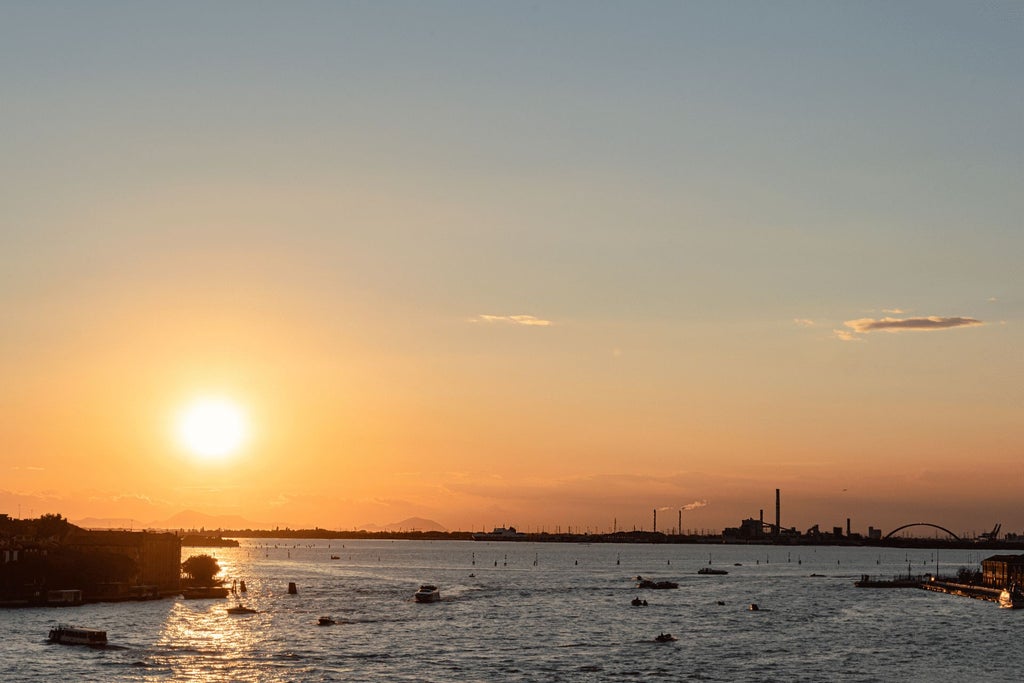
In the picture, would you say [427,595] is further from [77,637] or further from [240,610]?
[77,637]

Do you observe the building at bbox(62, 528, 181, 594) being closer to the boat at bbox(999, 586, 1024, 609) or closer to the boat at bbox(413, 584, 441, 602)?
the boat at bbox(413, 584, 441, 602)

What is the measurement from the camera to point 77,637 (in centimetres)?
11581

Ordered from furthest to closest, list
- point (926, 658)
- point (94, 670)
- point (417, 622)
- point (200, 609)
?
point (200, 609), point (417, 622), point (926, 658), point (94, 670)

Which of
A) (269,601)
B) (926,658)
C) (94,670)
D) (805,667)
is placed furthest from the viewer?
(269,601)

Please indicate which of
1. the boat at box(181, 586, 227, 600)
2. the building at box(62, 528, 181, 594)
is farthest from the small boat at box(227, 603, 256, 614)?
the building at box(62, 528, 181, 594)

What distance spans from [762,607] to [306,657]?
96.5 meters

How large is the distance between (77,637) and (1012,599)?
131 m

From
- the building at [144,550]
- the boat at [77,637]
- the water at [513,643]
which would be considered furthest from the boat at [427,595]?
the boat at [77,637]

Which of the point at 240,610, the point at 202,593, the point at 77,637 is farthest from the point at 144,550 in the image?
the point at 77,637

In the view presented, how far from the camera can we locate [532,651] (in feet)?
403

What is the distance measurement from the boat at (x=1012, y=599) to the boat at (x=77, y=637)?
12847 cm

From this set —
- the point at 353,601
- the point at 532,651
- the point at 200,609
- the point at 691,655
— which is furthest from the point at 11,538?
the point at 691,655

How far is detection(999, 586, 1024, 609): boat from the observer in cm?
17460

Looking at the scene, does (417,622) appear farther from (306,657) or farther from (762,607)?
(762,607)
